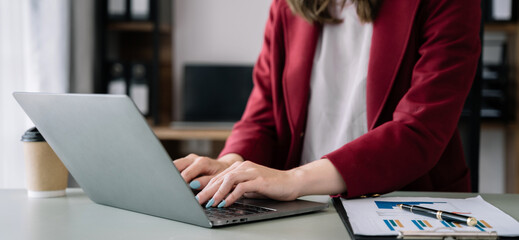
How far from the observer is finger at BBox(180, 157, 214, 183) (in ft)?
2.94

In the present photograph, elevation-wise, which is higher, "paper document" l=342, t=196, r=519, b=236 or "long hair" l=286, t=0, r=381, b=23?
"long hair" l=286, t=0, r=381, b=23

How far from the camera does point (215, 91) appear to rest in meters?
2.93

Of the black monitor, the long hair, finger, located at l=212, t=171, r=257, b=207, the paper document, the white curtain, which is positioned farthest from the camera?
the black monitor

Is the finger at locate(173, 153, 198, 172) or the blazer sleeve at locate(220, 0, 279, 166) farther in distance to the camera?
the blazer sleeve at locate(220, 0, 279, 166)

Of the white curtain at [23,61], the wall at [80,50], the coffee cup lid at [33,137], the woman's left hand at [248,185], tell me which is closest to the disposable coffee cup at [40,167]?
the coffee cup lid at [33,137]

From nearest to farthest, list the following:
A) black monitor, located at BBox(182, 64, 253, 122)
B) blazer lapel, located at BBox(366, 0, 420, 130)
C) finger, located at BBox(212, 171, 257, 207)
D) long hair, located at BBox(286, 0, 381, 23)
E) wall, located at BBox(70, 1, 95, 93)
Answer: finger, located at BBox(212, 171, 257, 207) → blazer lapel, located at BBox(366, 0, 420, 130) → long hair, located at BBox(286, 0, 381, 23) → wall, located at BBox(70, 1, 95, 93) → black monitor, located at BBox(182, 64, 253, 122)

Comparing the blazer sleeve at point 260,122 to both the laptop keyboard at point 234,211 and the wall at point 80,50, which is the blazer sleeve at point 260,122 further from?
the wall at point 80,50

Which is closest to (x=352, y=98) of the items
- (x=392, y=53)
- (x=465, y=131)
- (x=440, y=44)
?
(x=392, y=53)

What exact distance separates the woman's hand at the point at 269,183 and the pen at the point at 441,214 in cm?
14

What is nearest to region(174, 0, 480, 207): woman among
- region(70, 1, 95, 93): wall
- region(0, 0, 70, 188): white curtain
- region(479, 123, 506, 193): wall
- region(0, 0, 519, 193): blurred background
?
region(0, 0, 519, 193): blurred background

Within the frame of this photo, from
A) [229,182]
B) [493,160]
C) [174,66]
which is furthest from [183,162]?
[493,160]

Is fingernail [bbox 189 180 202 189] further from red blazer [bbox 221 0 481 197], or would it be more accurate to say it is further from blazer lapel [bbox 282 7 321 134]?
blazer lapel [bbox 282 7 321 134]

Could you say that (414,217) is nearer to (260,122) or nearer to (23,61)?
(260,122)

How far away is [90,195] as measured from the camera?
84cm
